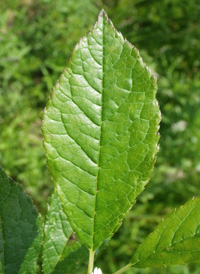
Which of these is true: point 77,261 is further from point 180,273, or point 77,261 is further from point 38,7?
point 38,7

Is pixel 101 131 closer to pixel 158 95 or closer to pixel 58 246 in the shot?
pixel 58 246

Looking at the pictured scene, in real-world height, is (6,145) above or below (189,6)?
below

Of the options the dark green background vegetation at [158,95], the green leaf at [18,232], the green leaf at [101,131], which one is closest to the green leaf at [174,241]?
the green leaf at [101,131]

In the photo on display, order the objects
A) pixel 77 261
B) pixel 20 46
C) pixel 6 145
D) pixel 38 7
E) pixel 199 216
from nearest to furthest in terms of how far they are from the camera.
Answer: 1. pixel 199 216
2. pixel 77 261
3. pixel 6 145
4. pixel 20 46
5. pixel 38 7

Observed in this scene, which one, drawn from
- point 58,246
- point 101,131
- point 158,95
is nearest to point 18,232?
point 58,246

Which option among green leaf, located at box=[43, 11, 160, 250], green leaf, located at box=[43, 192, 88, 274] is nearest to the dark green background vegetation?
green leaf, located at box=[43, 192, 88, 274]

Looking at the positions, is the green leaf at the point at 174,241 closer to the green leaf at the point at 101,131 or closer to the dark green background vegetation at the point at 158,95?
the green leaf at the point at 101,131

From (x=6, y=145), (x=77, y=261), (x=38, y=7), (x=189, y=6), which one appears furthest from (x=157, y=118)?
(x=38, y=7)
